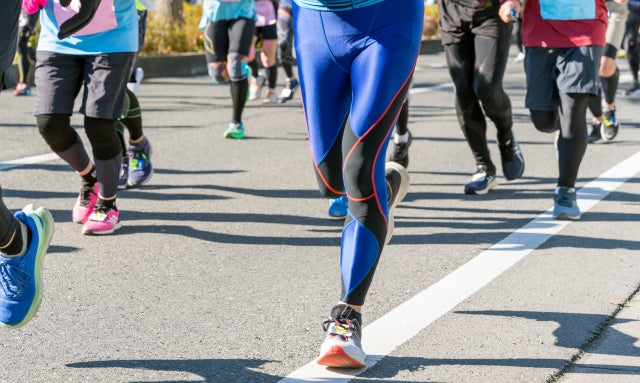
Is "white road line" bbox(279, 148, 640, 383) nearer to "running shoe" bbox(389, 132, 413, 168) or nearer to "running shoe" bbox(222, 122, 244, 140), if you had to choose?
"running shoe" bbox(389, 132, 413, 168)

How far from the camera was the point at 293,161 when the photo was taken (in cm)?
856

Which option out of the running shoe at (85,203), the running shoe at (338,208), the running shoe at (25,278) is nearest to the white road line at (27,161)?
the running shoe at (85,203)

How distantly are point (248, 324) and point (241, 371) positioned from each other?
573 mm

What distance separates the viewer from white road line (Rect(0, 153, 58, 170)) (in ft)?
26.3

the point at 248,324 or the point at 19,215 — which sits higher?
the point at 19,215

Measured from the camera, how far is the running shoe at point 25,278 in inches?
146

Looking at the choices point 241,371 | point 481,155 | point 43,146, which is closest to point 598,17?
point 481,155

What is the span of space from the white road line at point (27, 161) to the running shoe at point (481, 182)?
3.34m

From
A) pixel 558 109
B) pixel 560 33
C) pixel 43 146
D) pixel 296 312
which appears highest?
pixel 560 33

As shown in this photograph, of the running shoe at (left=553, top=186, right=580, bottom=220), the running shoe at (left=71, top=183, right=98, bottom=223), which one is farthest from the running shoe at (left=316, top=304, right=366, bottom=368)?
the running shoe at (left=553, top=186, right=580, bottom=220)

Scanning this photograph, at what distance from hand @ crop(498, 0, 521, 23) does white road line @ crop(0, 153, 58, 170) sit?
12.9 feet

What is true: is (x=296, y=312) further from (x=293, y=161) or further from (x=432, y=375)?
(x=293, y=161)

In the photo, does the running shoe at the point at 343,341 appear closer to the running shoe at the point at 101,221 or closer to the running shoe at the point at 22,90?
the running shoe at the point at 101,221

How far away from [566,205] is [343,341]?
121 inches
